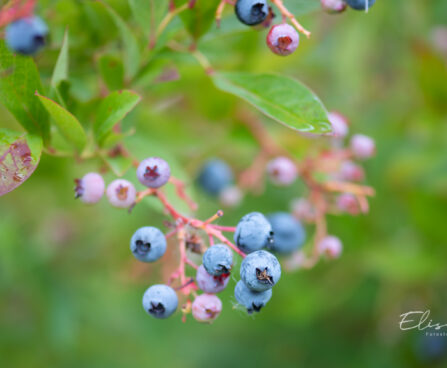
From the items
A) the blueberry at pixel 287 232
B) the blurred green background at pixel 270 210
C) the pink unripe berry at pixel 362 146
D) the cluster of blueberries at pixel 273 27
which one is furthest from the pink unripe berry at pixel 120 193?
the pink unripe berry at pixel 362 146

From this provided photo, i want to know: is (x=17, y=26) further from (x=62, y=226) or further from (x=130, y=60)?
(x=62, y=226)

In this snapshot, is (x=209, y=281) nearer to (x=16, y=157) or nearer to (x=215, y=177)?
(x=16, y=157)

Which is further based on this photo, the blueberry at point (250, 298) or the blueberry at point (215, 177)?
the blueberry at point (215, 177)

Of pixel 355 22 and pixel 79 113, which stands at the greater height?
pixel 79 113

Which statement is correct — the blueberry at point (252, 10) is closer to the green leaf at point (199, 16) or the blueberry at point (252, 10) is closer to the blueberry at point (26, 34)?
the green leaf at point (199, 16)

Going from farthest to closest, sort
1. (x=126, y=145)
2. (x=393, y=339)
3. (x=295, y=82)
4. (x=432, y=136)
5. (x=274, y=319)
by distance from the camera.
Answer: (x=274, y=319) < (x=393, y=339) < (x=432, y=136) < (x=126, y=145) < (x=295, y=82)

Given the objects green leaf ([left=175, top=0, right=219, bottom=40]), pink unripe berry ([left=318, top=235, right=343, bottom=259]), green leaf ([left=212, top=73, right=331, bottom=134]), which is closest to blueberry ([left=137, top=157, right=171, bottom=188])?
green leaf ([left=212, top=73, right=331, bottom=134])

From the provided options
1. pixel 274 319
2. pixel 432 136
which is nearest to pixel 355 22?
pixel 432 136
